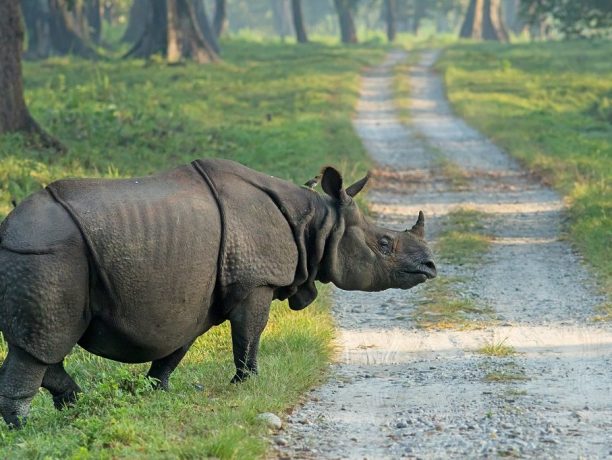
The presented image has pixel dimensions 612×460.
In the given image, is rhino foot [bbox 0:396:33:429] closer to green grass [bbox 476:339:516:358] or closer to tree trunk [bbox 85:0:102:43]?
green grass [bbox 476:339:516:358]

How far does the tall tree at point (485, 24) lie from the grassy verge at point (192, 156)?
1130 centimetres

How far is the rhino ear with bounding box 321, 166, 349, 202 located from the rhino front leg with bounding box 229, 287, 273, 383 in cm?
74

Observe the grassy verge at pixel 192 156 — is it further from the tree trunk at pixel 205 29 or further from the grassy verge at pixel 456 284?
the tree trunk at pixel 205 29

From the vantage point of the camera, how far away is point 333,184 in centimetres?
764

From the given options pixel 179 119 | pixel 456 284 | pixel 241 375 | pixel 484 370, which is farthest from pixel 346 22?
pixel 241 375

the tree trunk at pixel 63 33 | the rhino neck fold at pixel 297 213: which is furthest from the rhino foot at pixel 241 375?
the tree trunk at pixel 63 33

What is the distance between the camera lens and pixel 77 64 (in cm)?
3453

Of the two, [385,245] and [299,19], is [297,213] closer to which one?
[385,245]

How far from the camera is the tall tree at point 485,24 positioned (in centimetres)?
6221

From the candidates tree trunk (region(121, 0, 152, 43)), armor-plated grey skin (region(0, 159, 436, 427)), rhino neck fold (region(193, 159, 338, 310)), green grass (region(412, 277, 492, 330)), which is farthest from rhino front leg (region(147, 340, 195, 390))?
tree trunk (region(121, 0, 152, 43))

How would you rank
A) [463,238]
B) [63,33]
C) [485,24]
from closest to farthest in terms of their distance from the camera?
[463,238]
[63,33]
[485,24]

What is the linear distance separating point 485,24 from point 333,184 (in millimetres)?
56663

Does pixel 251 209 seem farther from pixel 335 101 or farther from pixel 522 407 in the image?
pixel 335 101

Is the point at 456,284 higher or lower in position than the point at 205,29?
higher
